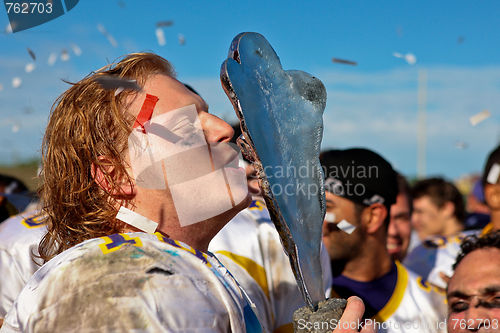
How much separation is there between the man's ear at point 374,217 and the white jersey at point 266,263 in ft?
3.35

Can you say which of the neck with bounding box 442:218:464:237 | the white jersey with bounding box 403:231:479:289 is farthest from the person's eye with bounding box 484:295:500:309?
the neck with bounding box 442:218:464:237

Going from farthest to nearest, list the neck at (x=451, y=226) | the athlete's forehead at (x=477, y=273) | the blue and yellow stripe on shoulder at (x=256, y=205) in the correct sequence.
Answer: the neck at (x=451, y=226) → the blue and yellow stripe on shoulder at (x=256, y=205) → the athlete's forehead at (x=477, y=273)

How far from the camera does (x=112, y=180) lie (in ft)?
4.79

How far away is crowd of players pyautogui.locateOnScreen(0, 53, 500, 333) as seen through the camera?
1.10m

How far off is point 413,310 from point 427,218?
318 centimetres

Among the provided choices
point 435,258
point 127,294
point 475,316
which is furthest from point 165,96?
point 435,258

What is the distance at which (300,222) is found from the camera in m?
1.32

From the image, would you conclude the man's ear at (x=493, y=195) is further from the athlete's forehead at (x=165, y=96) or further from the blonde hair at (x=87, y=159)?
the blonde hair at (x=87, y=159)

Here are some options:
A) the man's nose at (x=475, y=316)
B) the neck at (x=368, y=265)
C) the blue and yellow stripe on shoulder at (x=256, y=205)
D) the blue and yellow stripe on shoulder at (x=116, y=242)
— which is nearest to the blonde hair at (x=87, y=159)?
the blue and yellow stripe on shoulder at (x=116, y=242)

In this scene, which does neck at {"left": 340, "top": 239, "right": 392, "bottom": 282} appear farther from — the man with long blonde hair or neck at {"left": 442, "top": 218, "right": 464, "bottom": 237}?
neck at {"left": 442, "top": 218, "right": 464, "bottom": 237}

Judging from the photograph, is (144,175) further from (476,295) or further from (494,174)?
(494,174)

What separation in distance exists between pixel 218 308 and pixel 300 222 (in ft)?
1.00

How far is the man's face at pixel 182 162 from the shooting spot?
1.44 m

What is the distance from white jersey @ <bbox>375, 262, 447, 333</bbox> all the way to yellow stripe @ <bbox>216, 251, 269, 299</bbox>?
2.71 feet
